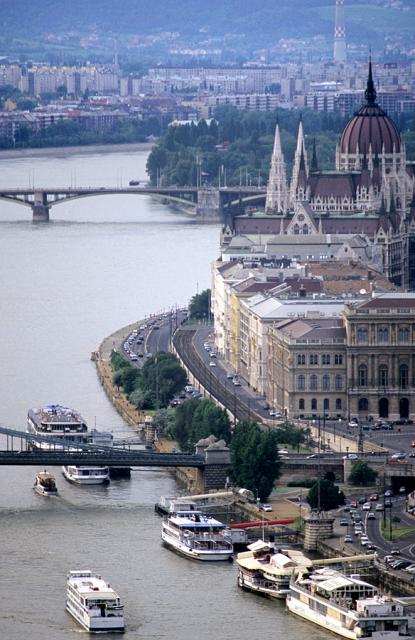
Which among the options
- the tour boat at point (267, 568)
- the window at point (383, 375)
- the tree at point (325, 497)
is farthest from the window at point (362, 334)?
the tour boat at point (267, 568)

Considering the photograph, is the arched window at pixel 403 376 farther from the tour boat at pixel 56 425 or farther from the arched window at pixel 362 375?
the tour boat at pixel 56 425

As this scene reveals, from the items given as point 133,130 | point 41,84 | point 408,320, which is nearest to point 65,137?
point 133,130

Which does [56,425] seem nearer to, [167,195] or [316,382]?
[316,382]

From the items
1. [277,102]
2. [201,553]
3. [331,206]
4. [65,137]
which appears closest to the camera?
[201,553]

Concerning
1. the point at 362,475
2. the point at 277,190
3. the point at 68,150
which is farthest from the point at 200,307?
the point at 68,150

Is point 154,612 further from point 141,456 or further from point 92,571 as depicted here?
point 141,456

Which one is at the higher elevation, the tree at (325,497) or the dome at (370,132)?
the dome at (370,132)
